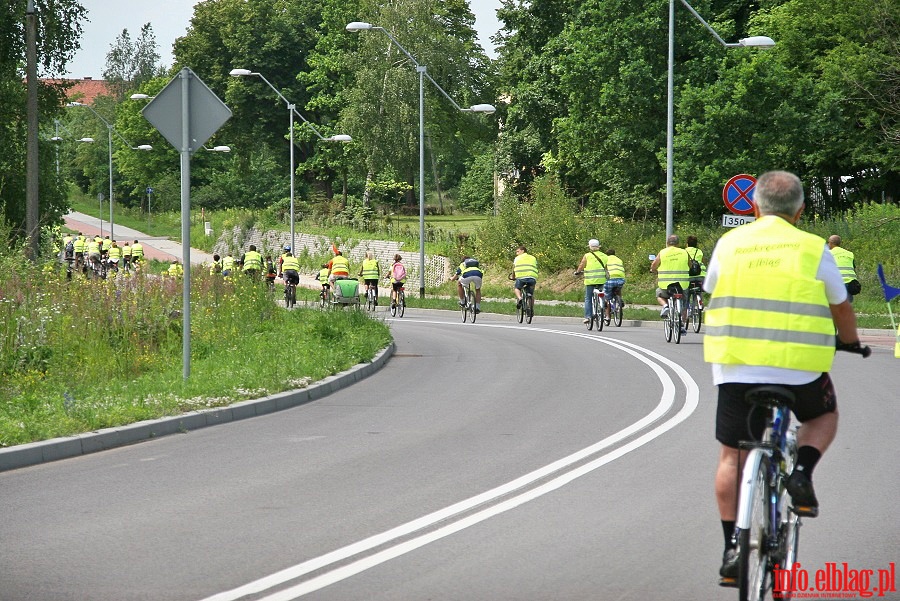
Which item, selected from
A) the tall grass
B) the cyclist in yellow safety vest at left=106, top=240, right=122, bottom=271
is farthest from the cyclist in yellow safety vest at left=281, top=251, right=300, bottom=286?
the tall grass

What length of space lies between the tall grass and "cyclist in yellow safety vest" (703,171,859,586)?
651 cm

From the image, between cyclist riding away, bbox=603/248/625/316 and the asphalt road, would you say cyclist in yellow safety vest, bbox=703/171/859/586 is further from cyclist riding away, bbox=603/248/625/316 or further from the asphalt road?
cyclist riding away, bbox=603/248/625/316

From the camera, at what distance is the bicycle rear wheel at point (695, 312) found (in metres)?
24.3

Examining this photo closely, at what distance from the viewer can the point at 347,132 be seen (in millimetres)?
65688

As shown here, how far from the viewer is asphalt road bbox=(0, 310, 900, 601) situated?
19.7 ft

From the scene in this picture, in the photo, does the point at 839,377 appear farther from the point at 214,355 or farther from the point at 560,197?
the point at 560,197

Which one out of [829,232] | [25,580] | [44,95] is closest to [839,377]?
[25,580]

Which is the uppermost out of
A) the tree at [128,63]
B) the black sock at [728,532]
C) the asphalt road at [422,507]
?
the tree at [128,63]

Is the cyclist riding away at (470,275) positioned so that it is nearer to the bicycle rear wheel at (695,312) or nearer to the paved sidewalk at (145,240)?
the bicycle rear wheel at (695,312)

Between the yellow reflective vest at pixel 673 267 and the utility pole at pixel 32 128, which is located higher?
the utility pole at pixel 32 128

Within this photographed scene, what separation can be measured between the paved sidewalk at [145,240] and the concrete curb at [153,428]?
47223mm

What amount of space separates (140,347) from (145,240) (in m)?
68.2

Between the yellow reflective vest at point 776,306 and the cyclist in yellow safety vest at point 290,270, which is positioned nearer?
the yellow reflective vest at point 776,306

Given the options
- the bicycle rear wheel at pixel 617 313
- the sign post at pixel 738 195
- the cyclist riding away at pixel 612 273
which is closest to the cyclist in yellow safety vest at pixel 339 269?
the bicycle rear wheel at pixel 617 313
